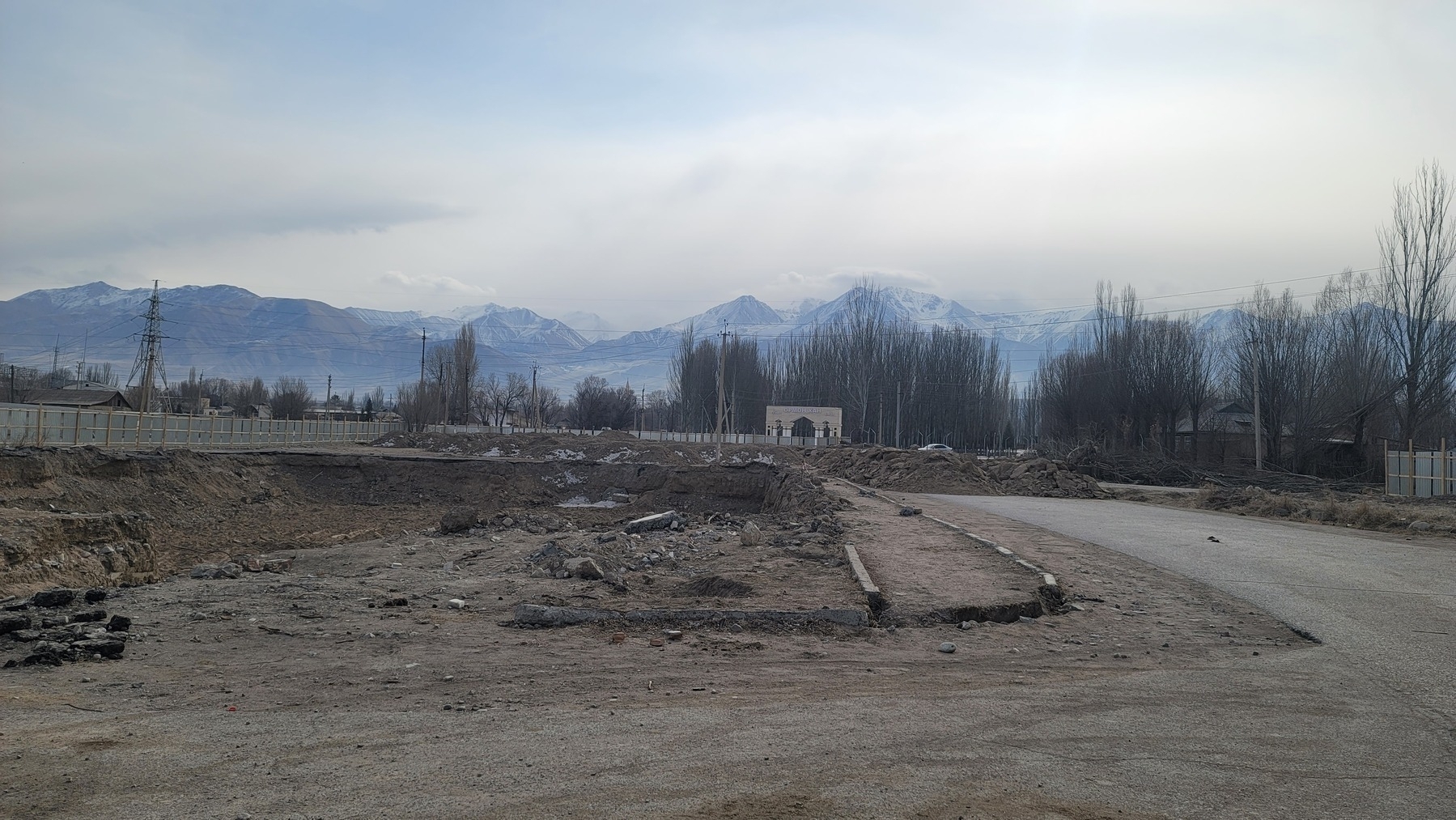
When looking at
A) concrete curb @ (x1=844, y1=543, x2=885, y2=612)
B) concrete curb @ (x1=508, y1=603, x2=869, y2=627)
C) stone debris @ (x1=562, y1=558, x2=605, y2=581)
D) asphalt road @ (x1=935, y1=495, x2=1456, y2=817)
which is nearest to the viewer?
asphalt road @ (x1=935, y1=495, x2=1456, y2=817)

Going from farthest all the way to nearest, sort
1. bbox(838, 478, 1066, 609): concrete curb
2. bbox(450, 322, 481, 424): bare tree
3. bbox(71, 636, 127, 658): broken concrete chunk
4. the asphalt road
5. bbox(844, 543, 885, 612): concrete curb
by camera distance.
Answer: bbox(450, 322, 481, 424): bare tree < bbox(838, 478, 1066, 609): concrete curb < bbox(844, 543, 885, 612): concrete curb < bbox(71, 636, 127, 658): broken concrete chunk < the asphalt road

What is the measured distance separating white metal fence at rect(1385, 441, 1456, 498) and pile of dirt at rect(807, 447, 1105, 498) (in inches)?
422

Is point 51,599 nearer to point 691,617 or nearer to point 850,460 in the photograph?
point 691,617

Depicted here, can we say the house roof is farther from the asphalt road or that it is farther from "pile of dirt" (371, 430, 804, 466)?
the asphalt road

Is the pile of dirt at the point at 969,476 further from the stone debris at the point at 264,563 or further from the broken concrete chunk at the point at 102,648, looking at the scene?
the broken concrete chunk at the point at 102,648

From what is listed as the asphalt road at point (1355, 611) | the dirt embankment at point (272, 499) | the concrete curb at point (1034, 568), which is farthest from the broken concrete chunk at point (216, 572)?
the asphalt road at point (1355, 611)

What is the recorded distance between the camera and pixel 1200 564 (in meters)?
14.3

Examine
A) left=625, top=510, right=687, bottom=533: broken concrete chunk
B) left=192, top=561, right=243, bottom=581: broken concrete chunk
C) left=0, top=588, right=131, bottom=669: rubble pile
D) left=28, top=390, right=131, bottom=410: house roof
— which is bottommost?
left=192, top=561, right=243, bottom=581: broken concrete chunk

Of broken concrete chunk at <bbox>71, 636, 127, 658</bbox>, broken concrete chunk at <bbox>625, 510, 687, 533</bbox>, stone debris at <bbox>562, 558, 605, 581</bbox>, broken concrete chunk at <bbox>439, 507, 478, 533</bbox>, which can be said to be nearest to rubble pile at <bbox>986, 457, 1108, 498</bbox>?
broken concrete chunk at <bbox>625, 510, 687, 533</bbox>

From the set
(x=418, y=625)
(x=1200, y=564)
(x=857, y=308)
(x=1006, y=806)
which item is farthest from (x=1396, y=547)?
(x=857, y=308)

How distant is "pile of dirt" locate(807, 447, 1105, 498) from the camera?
1415 inches

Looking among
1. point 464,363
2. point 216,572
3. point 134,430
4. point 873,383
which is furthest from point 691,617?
point 464,363

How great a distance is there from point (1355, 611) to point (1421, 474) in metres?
28.3

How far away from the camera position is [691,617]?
30.6 feet
